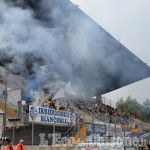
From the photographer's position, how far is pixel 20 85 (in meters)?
26.0

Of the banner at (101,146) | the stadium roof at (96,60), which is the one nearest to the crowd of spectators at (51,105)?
the banner at (101,146)

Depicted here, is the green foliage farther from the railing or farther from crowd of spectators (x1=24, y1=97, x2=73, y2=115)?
the railing

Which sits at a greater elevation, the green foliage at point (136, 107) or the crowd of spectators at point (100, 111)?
the green foliage at point (136, 107)

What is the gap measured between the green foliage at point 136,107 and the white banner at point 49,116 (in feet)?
78.8

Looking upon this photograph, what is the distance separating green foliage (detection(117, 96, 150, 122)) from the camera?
1816 inches

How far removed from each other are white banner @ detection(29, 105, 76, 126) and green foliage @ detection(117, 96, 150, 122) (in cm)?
2401

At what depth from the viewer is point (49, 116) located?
2053 cm

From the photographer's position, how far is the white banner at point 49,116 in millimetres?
19172

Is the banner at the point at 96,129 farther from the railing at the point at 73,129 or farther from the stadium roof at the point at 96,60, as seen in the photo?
the stadium roof at the point at 96,60

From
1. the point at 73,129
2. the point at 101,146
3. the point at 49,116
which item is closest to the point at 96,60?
the point at 73,129

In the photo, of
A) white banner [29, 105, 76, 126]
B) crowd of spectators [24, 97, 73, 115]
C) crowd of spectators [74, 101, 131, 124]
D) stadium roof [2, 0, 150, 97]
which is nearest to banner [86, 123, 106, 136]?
white banner [29, 105, 76, 126]

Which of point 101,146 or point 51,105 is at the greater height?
point 51,105

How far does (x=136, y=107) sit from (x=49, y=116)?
3256 centimetres

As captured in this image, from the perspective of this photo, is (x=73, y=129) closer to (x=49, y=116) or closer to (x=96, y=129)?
(x=96, y=129)
